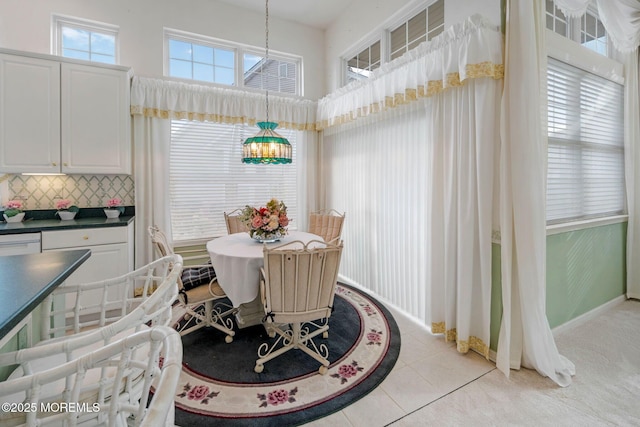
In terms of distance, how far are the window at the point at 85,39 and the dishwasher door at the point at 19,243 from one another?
2024 millimetres

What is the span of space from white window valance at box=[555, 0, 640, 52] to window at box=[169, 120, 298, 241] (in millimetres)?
3673

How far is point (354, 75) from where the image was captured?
4137 millimetres

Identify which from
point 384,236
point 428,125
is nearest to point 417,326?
point 384,236

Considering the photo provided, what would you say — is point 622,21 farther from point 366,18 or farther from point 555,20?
point 366,18

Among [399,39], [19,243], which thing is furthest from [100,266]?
[399,39]

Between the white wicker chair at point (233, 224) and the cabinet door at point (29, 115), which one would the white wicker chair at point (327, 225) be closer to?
the white wicker chair at point (233, 224)

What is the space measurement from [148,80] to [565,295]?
475 cm

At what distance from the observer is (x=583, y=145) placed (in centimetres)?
284

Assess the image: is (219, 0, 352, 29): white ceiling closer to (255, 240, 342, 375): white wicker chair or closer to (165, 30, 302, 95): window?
(165, 30, 302, 95): window

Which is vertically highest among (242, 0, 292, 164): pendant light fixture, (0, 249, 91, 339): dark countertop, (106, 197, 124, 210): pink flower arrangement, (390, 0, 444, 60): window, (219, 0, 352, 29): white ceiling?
(219, 0, 352, 29): white ceiling

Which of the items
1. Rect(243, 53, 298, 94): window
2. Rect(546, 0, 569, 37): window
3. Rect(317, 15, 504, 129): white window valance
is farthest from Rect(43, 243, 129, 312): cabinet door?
Rect(546, 0, 569, 37): window

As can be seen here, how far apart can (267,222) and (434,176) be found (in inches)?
60.7

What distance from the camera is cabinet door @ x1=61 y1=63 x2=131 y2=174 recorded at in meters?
2.85

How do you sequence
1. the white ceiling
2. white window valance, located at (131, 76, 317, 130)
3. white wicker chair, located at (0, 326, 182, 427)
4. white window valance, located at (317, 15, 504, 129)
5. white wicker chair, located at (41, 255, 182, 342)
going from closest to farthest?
white wicker chair, located at (0, 326, 182, 427), white wicker chair, located at (41, 255, 182, 342), white window valance, located at (317, 15, 504, 129), white window valance, located at (131, 76, 317, 130), the white ceiling
